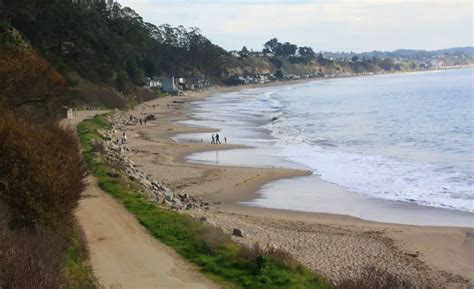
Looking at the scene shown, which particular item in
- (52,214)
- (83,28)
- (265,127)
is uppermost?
(83,28)

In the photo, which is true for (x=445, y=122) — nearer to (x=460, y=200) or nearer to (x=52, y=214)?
(x=460, y=200)

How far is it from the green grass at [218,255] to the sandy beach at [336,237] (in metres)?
1.54

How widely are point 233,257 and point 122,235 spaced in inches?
135

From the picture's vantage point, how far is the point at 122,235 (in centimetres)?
1495

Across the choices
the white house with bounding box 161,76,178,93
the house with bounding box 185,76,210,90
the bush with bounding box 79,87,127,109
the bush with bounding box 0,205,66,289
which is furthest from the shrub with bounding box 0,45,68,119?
the house with bounding box 185,76,210,90

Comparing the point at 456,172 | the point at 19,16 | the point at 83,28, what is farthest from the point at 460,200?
the point at 83,28

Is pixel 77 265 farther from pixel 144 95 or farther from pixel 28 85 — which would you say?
pixel 144 95

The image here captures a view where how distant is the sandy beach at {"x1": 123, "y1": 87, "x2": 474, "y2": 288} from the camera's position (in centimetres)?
1519

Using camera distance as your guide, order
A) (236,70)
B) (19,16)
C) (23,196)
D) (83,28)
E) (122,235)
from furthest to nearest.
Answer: (236,70) < (83,28) < (19,16) < (122,235) < (23,196)

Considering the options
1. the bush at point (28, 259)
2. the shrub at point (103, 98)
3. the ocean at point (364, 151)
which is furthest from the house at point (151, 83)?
the bush at point (28, 259)

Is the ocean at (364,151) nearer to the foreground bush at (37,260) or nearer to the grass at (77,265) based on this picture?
the grass at (77,265)

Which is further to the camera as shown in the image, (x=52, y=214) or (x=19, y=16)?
(x=19, y=16)

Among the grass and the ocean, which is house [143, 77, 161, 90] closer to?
the ocean

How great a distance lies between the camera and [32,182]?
11484mm
